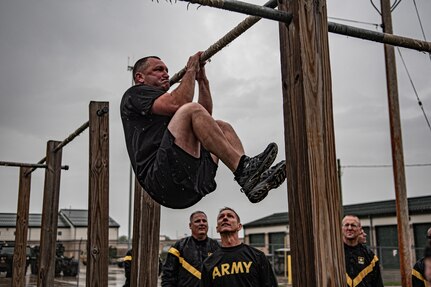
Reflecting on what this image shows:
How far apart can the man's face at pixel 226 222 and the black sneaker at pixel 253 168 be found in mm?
1816

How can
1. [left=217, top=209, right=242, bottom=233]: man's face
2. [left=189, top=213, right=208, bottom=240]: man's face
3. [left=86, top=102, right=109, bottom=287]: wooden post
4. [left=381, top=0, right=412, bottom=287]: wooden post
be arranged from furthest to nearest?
[left=381, top=0, right=412, bottom=287]: wooden post < [left=189, top=213, right=208, bottom=240]: man's face < [left=217, top=209, right=242, bottom=233]: man's face < [left=86, top=102, right=109, bottom=287]: wooden post

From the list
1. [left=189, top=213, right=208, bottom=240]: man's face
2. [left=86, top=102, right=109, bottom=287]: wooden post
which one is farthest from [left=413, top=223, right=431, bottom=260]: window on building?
[left=86, top=102, right=109, bottom=287]: wooden post

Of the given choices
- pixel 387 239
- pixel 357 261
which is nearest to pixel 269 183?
pixel 357 261

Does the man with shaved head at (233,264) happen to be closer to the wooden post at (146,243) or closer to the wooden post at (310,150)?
the wooden post at (146,243)

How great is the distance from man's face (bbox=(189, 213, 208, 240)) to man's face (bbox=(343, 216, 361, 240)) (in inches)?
55.6

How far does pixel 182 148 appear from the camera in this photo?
269 centimetres

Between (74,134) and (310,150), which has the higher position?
(74,134)

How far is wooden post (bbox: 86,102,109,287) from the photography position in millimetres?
4078

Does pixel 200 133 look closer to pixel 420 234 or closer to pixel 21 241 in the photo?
pixel 21 241

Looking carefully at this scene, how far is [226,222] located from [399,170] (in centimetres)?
319

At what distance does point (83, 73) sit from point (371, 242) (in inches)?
886

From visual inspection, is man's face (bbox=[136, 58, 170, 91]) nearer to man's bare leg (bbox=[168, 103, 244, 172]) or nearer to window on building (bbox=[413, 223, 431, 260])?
man's bare leg (bbox=[168, 103, 244, 172])

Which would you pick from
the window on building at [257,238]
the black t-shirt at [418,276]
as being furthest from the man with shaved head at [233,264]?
the window on building at [257,238]

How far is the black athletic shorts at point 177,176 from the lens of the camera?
8.82ft
